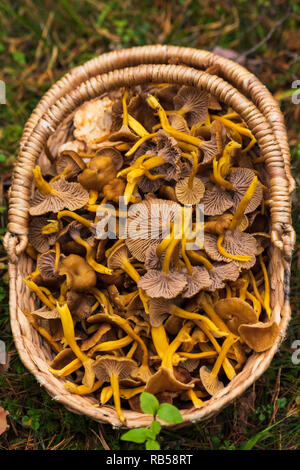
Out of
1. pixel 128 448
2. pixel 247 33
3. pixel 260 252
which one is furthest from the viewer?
pixel 247 33

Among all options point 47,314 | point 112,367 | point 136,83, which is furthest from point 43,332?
point 136,83

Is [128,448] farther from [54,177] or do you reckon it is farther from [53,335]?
[54,177]

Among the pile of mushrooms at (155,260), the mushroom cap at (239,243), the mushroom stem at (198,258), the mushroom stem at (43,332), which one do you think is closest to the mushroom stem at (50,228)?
the pile of mushrooms at (155,260)

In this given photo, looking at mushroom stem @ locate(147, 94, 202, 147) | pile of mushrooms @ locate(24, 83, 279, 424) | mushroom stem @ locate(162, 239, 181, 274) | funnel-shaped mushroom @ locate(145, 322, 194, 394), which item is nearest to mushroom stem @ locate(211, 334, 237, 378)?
pile of mushrooms @ locate(24, 83, 279, 424)

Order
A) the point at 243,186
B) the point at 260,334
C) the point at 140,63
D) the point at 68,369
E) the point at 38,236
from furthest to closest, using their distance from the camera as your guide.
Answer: the point at 140,63 < the point at 38,236 < the point at 243,186 < the point at 68,369 < the point at 260,334

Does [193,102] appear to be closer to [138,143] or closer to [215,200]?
[138,143]

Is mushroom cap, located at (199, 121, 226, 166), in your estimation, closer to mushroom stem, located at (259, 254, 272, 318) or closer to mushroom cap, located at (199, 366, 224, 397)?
mushroom stem, located at (259, 254, 272, 318)
